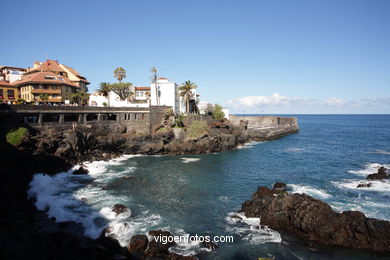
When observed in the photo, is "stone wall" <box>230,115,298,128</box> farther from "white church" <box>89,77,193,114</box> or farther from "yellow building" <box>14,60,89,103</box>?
"yellow building" <box>14,60,89,103</box>

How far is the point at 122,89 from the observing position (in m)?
75.6

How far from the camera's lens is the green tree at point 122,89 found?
7494cm

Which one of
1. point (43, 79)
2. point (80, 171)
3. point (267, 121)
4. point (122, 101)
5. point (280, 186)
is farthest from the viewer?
point (267, 121)

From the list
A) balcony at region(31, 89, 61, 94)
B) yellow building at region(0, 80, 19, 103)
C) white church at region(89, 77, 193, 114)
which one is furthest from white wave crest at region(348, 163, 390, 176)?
yellow building at region(0, 80, 19, 103)

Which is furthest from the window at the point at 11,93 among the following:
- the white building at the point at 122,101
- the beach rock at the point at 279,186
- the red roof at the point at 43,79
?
the beach rock at the point at 279,186

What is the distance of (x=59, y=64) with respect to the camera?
80875mm

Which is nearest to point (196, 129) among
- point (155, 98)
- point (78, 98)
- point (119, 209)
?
point (155, 98)

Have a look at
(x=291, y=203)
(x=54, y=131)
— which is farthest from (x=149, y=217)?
(x=54, y=131)

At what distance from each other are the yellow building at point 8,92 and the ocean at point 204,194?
37.8m

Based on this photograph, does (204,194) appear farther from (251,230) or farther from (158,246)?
(158,246)

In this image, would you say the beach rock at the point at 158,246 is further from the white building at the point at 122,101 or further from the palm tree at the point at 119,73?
the palm tree at the point at 119,73

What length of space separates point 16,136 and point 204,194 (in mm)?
33283

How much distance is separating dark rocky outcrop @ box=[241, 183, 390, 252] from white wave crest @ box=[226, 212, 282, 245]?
0.80m

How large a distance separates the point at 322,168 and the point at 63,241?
154 feet
